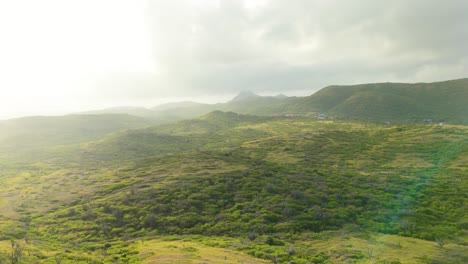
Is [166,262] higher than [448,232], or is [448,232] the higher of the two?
[166,262]

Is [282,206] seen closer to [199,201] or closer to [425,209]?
[199,201]

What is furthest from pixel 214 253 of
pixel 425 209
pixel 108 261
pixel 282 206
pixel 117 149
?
pixel 117 149

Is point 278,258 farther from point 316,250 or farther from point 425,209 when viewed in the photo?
point 425,209

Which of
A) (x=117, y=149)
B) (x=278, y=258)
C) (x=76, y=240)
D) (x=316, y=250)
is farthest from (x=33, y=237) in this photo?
(x=117, y=149)

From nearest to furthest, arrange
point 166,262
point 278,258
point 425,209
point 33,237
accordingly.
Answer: point 166,262 → point 278,258 → point 33,237 → point 425,209

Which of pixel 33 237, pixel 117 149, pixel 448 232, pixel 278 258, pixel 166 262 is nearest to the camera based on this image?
pixel 166 262

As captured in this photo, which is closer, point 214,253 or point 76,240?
point 214,253
